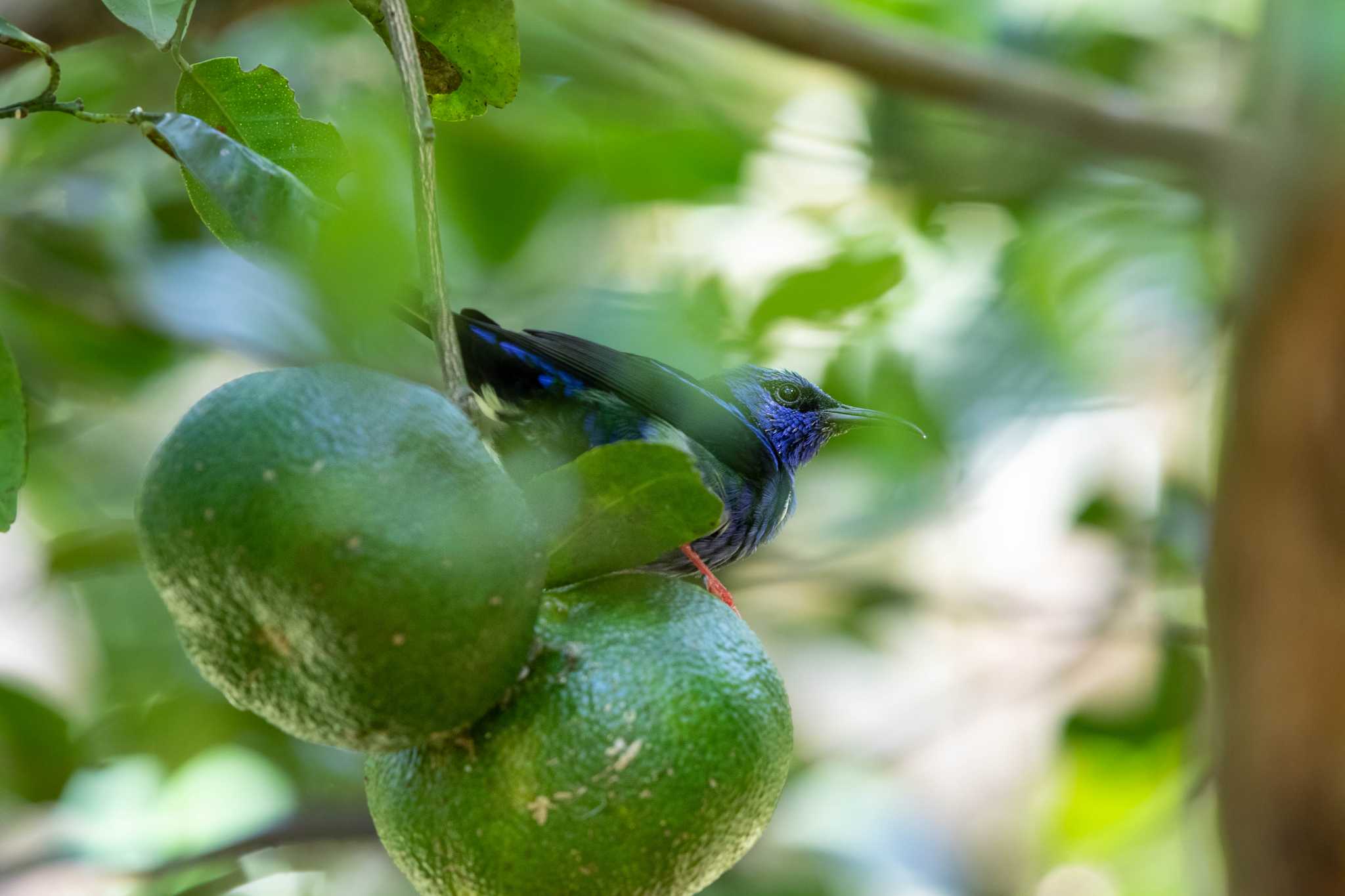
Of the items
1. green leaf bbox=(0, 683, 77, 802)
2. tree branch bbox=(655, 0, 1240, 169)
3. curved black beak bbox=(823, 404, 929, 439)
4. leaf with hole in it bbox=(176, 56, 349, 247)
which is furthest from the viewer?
tree branch bbox=(655, 0, 1240, 169)

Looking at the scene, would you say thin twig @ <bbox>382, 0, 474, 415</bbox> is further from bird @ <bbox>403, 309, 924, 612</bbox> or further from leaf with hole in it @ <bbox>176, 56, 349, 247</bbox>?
bird @ <bbox>403, 309, 924, 612</bbox>

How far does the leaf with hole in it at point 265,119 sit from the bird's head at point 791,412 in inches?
34.8

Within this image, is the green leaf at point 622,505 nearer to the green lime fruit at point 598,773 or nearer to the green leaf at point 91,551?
the green lime fruit at point 598,773

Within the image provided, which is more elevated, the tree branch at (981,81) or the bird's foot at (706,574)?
the tree branch at (981,81)

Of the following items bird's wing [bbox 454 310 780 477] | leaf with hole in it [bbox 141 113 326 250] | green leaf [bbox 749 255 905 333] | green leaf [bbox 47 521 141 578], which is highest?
leaf with hole in it [bbox 141 113 326 250]

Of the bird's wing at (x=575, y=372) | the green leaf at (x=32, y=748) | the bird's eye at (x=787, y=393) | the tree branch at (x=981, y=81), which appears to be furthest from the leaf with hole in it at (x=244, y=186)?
the green leaf at (x=32, y=748)

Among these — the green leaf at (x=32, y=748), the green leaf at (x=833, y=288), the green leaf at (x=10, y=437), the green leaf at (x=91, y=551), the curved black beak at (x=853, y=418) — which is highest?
the green leaf at (x=10, y=437)

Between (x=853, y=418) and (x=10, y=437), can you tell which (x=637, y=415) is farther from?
(x=10, y=437)

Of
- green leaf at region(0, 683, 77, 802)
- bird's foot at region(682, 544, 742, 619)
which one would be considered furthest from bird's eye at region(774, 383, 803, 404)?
green leaf at region(0, 683, 77, 802)

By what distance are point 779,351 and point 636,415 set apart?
1.26ft

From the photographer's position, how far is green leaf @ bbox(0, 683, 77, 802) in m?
2.63

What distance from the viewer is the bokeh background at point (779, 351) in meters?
2.51

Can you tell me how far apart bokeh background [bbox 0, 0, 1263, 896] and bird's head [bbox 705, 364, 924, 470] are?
0.20 feet

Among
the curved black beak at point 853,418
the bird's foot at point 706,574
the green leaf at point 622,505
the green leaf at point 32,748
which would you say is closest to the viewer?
the green leaf at point 622,505
